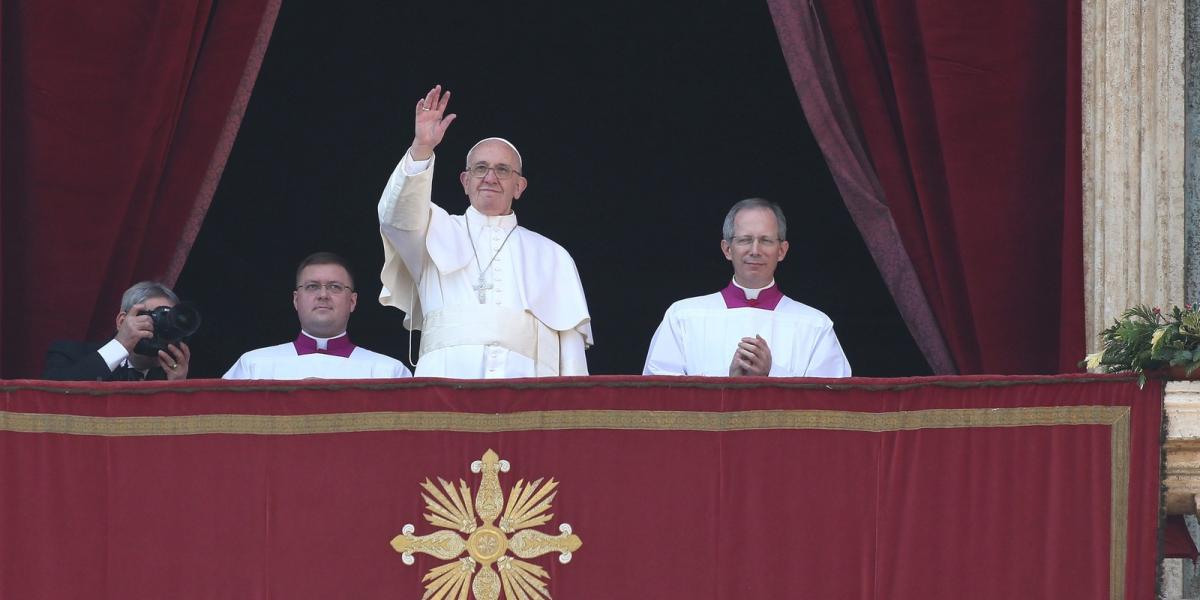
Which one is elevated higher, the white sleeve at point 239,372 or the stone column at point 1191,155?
the stone column at point 1191,155

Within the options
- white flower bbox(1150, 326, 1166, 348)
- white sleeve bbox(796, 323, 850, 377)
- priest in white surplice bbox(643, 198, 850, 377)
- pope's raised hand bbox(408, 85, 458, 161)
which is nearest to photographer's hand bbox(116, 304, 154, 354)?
pope's raised hand bbox(408, 85, 458, 161)

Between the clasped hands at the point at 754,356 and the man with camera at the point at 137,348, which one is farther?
→ the man with camera at the point at 137,348

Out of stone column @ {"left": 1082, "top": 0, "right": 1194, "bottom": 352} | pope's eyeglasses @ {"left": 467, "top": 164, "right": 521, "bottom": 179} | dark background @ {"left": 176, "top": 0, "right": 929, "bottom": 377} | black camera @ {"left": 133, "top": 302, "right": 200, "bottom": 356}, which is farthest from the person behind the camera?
dark background @ {"left": 176, "top": 0, "right": 929, "bottom": 377}

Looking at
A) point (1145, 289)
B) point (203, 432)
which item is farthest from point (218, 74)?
point (1145, 289)

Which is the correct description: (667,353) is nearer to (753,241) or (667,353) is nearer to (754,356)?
(753,241)

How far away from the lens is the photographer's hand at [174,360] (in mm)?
5926

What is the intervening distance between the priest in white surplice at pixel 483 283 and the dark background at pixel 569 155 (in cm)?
195

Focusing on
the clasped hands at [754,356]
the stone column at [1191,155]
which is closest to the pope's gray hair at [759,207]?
the clasped hands at [754,356]

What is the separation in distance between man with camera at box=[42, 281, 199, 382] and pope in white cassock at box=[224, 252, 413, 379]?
1.75 feet

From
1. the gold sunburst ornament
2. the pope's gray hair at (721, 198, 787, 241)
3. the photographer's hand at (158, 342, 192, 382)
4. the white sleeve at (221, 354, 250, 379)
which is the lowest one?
the gold sunburst ornament

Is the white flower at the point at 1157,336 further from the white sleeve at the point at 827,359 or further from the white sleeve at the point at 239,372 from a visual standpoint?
the white sleeve at the point at 239,372

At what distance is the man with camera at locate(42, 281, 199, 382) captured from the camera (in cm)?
584

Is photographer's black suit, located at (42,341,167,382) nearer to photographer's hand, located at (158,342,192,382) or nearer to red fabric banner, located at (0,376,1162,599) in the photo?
photographer's hand, located at (158,342,192,382)

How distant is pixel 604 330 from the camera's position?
27.3 ft
